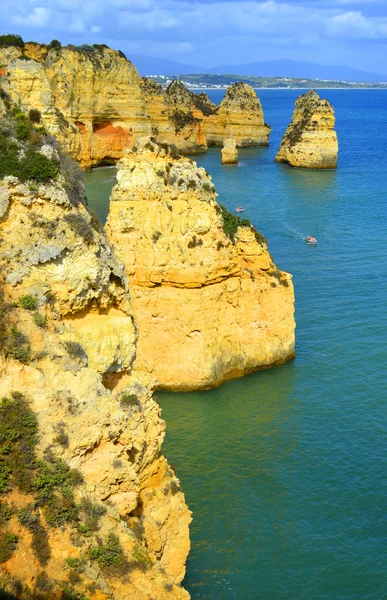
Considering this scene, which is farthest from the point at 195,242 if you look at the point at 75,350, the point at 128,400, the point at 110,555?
the point at 110,555

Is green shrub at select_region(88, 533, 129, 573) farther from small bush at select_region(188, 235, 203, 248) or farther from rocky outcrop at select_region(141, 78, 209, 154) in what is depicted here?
rocky outcrop at select_region(141, 78, 209, 154)

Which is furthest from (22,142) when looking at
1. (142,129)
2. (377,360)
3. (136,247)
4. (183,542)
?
(142,129)

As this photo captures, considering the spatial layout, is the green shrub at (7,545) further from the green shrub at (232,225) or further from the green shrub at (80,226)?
the green shrub at (232,225)

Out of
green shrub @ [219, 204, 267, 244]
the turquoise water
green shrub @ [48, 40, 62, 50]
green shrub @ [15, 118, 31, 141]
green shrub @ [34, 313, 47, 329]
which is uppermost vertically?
green shrub @ [48, 40, 62, 50]

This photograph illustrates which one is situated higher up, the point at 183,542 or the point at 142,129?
the point at 142,129

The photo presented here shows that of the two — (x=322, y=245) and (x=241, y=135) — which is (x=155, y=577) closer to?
(x=322, y=245)

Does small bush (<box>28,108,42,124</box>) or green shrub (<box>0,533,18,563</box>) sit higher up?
small bush (<box>28,108,42,124</box>)

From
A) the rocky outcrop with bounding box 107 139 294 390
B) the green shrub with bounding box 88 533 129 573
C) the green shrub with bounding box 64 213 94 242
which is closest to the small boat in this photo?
the rocky outcrop with bounding box 107 139 294 390
